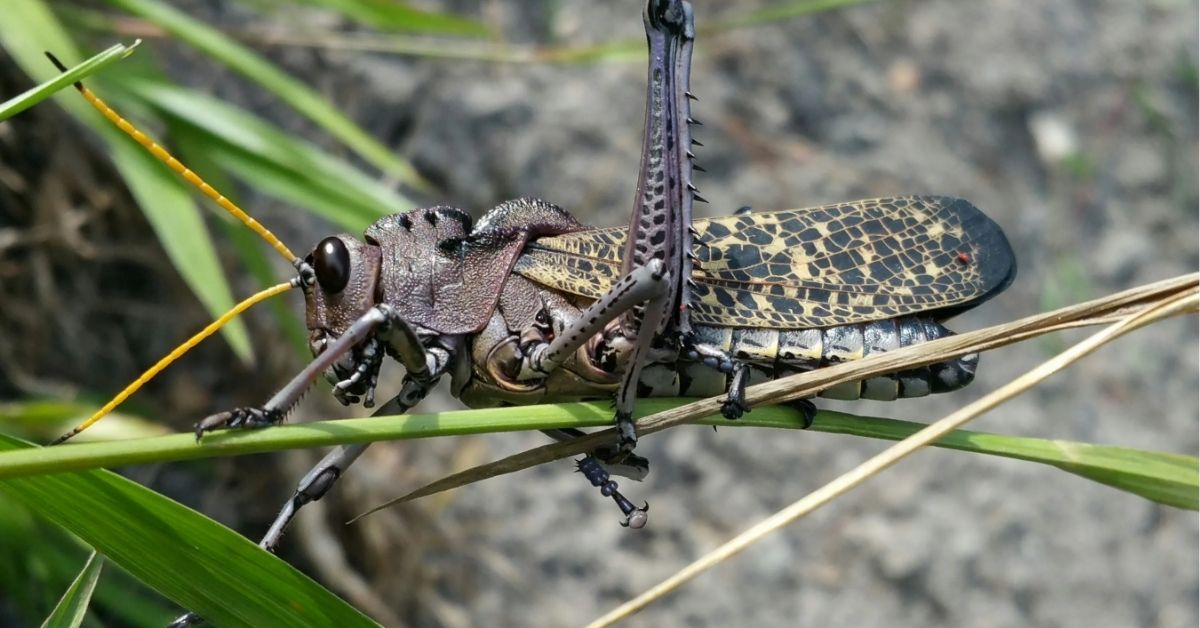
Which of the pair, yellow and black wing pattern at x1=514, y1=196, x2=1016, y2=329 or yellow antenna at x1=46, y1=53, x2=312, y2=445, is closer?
yellow antenna at x1=46, y1=53, x2=312, y2=445

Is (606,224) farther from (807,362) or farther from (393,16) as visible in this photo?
(807,362)

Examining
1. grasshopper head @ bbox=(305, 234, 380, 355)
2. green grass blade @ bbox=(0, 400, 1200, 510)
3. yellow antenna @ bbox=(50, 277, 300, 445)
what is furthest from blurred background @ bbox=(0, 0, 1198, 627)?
green grass blade @ bbox=(0, 400, 1200, 510)

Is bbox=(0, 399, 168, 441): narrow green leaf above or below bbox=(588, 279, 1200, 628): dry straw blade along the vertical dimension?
below

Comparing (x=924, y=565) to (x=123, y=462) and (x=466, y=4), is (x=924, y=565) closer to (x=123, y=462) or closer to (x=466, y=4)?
(x=466, y=4)

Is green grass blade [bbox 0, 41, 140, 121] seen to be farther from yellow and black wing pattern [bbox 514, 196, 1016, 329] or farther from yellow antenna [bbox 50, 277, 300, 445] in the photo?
yellow and black wing pattern [bbox 514, 196, 1016, 329]

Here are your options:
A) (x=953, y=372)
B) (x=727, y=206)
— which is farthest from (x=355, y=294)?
(x=727, y=206)
